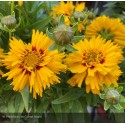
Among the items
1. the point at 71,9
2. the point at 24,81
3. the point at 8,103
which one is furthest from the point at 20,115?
the point at 71,9

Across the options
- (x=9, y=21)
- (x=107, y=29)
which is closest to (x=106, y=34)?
(x=107, y=29)

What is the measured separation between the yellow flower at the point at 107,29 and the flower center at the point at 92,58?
117mm

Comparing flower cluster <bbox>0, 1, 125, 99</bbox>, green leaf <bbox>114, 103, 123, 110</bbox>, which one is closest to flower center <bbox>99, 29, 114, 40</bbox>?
flower cluster <bbox>0, 1, 125, 99</bbox>

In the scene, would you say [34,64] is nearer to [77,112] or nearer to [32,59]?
[32,59]

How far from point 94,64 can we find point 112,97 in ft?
0.27

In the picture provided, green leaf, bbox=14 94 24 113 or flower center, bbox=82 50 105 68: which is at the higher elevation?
flower center, bbox=82 50 105 68

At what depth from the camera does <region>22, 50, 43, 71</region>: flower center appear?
62cm

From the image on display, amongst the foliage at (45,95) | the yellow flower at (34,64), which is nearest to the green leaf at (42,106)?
the foliage at (45,95)

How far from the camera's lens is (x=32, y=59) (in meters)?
0.62

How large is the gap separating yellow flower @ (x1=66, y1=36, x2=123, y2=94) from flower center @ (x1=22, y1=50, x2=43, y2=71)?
0.06 m

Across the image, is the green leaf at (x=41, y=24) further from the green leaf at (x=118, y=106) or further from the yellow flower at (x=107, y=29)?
the green leaf at (x=118, y=106)

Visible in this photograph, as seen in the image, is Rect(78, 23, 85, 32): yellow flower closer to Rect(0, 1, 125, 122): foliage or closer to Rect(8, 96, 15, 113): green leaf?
Rect(0, 1, 125, 122): foliage

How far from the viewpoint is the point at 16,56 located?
61cm

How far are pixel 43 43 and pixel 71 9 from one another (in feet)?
0.73
